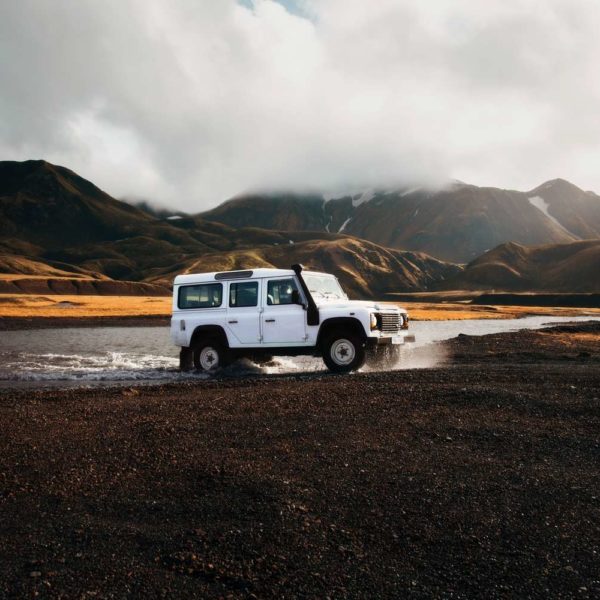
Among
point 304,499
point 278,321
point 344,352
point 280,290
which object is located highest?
point 280,290

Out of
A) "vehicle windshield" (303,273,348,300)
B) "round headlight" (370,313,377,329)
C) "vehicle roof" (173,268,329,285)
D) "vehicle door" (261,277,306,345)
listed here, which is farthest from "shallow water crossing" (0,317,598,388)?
"round headlight" (370,313,377,329)

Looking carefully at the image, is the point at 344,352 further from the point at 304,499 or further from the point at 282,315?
the point at 304,499

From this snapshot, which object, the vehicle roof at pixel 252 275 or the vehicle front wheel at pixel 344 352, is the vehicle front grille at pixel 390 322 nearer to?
the vehicle front wheel at pixel 344 352

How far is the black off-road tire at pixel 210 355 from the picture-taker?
703 inches

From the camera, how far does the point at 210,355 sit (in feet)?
→ 59.4

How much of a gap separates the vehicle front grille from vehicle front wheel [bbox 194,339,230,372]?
536cm

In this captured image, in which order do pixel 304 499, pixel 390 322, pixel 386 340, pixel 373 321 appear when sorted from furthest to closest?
pixel 390 322, pixel 386 340, pixel 373 321, pixel 304 499

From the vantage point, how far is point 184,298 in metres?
19.0

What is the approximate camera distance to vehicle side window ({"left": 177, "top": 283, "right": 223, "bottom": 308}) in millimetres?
18328

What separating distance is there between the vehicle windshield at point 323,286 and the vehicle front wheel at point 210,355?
364 cm

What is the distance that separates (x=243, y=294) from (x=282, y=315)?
5.60 feet

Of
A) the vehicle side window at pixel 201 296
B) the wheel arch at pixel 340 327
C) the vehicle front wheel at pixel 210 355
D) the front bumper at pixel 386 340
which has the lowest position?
the vehicle front wheel at pixel 210 355

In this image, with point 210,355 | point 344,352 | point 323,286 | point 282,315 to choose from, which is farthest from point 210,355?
point 344,352

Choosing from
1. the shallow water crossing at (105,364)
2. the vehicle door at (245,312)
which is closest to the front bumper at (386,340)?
the shallow water crossing at (105,364)
